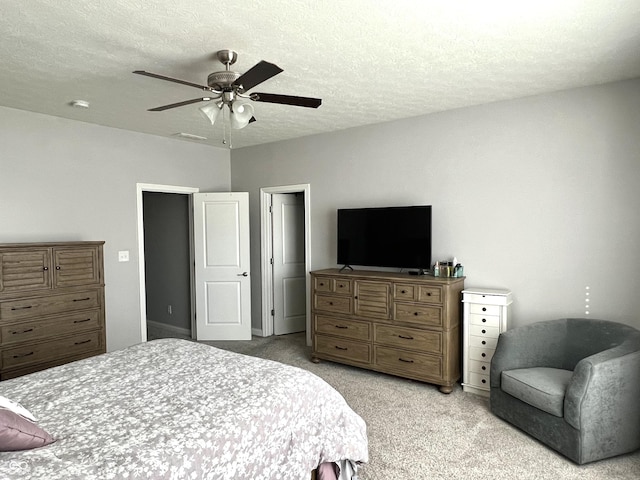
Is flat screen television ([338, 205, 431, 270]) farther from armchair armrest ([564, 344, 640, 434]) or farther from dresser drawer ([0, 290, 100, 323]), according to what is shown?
dresser drawer ([0, 290, 100, 323])

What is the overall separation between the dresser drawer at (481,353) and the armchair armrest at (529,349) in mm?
420

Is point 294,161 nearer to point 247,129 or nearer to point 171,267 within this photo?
point 247,129

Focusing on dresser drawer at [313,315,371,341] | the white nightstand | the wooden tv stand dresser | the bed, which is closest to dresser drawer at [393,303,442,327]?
the wooden tv stand dresser

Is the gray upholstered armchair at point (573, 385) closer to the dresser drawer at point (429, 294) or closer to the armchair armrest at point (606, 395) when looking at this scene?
the armchair armrest at point (606, 395)

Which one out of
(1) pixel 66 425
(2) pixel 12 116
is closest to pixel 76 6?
(1) pixel 66 425

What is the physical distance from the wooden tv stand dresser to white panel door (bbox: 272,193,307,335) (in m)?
1.27

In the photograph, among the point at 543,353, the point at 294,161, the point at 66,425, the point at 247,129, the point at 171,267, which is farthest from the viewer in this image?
the point at 171,267

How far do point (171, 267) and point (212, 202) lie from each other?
53.1 inches

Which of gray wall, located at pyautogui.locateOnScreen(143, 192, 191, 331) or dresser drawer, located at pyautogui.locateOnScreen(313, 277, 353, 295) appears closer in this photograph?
dresser drawer, located at pyautogui.locateOnScreen(313, 277, 353, 295)

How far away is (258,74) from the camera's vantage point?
223cm

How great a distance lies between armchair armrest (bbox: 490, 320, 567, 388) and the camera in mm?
3240

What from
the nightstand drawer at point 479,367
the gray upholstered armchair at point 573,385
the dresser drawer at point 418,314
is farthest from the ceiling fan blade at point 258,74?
the nightstand drawer at point 479,367

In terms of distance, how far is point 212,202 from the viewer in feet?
18.2

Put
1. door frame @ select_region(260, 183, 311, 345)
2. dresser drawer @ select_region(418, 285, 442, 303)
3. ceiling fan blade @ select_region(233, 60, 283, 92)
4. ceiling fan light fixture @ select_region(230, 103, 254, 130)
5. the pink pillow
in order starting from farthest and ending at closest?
door frame @ select_region(260, 183, 311, 345)
dresser drawer @ select_region(418, 285, 442, 303)
ceiling fan light fixture @ select_region(230, 103, 254, 130)
ceiling fan blade @ select_region(233, 60, 283, 92)
the pink pillow
